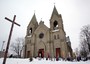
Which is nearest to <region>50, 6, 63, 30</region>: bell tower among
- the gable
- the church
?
the church

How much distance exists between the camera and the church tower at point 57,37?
3219 centimetres

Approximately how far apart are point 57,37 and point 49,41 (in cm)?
276

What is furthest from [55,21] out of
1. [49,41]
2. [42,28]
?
[49,41]

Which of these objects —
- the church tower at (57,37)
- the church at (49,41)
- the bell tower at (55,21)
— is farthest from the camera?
the bell tower at (55,21)

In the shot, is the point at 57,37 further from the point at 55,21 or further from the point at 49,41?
the point at 55,21

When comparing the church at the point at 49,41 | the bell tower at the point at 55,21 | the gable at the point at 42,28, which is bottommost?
the church at the point at 49,41

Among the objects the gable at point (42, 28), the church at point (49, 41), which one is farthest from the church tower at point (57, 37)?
the gable at point (42, 28)

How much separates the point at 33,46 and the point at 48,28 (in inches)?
303

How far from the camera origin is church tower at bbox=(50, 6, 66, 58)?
106 feet

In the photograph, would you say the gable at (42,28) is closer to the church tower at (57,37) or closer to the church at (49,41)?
the church at (49,41)

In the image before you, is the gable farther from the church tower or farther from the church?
the church tower

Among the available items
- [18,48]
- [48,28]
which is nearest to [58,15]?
[48,28]

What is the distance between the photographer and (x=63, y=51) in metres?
31.5

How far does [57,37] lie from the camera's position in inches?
1348
